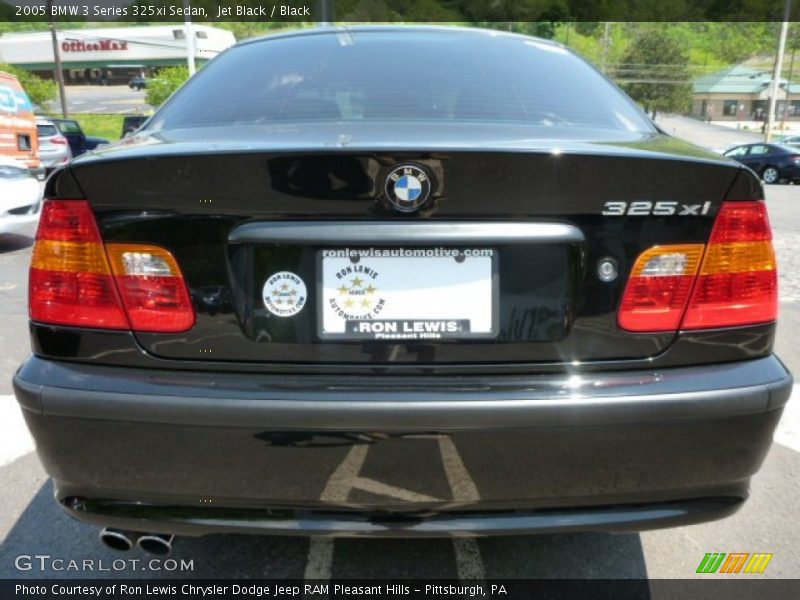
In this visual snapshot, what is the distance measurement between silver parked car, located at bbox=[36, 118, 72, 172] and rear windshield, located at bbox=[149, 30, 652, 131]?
14.0 m

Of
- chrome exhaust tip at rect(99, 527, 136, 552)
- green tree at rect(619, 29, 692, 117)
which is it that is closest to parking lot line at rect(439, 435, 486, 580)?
chrome exhaust tip at rect(99, 527, 136, 552)

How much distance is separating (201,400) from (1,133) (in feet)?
32.2

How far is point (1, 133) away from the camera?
9.44 metres

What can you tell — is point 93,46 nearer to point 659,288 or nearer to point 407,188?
point 407,188

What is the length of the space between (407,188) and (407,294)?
243mm

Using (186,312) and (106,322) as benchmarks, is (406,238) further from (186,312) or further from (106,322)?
(106,322)

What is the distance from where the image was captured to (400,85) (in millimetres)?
2268

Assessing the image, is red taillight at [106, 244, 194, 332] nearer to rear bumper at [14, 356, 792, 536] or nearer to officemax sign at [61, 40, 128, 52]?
rear bumper at [14, 356, 792, 536]

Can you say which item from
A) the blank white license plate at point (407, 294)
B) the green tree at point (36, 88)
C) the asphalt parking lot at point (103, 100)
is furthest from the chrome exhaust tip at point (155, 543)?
the asphalt parking lot at point (103, 100)

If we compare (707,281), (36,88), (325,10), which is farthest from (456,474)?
(36,88)

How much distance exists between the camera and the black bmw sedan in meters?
21.6

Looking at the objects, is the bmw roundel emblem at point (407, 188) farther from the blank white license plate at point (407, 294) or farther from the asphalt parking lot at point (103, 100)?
the asphalt parking lot at point (103, 100)

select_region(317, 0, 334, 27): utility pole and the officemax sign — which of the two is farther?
the officemax sign

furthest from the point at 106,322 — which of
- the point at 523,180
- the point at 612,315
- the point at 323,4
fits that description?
the point at 323,4
